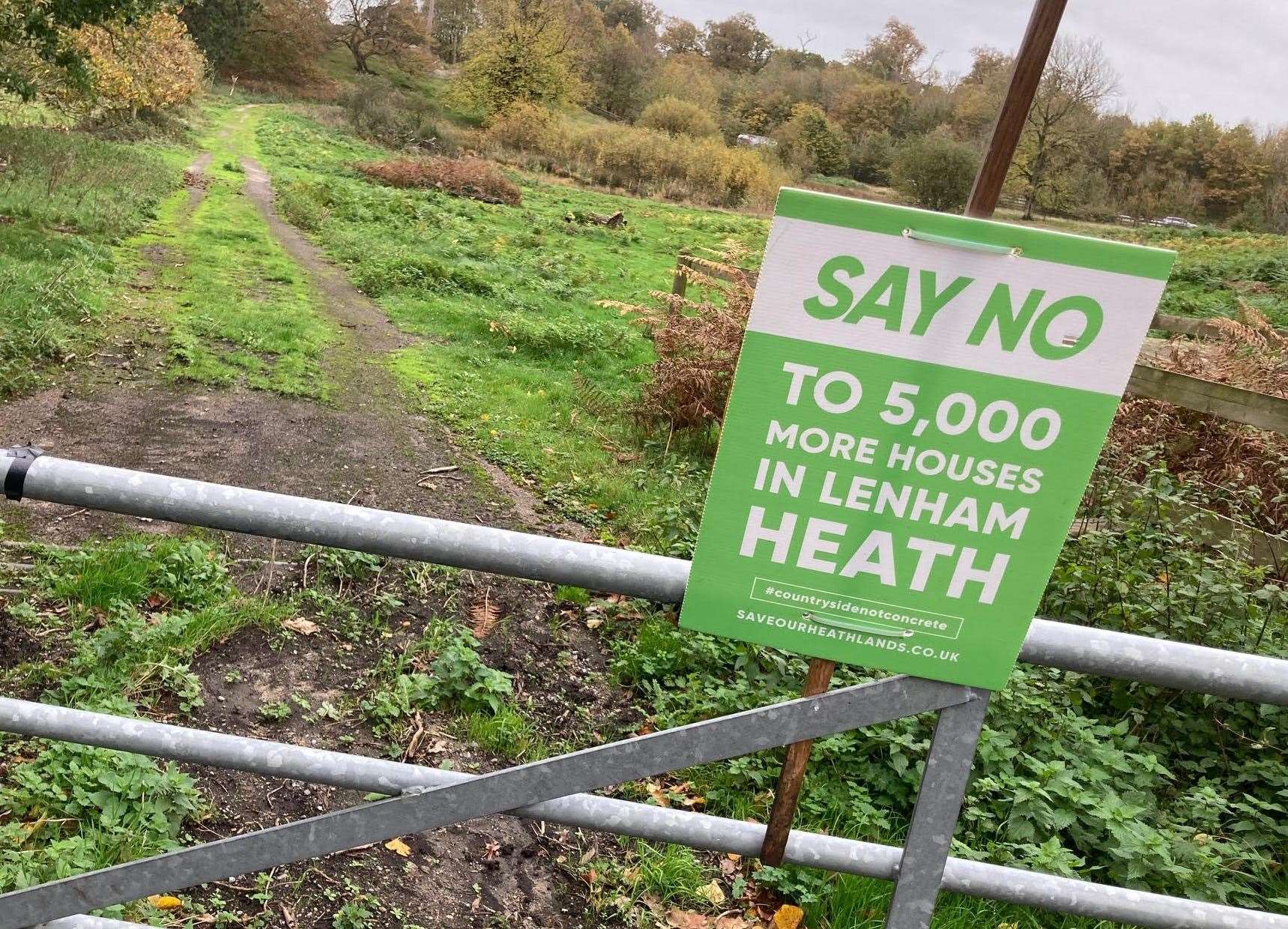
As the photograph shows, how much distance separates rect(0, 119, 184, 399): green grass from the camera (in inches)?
303

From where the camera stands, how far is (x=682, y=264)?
9.79 meters

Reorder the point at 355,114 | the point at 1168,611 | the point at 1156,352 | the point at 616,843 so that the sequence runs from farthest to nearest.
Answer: the point at 355,114, the point at 1156,352, the point at 1168,611, the point at 616,843

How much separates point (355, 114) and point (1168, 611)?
43579mm

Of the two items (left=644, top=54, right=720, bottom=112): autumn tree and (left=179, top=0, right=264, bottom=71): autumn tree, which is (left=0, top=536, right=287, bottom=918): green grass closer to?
(left=644, top=54, right=720, bottom=112): autumn tree

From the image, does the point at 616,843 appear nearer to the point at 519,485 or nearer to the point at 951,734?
the point at 951,734

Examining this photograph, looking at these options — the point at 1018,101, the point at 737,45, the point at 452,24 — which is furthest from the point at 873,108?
the point at 452,24

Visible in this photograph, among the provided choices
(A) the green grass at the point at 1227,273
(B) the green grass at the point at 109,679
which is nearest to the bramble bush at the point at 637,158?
(A) the green grass at the point at 1227,273

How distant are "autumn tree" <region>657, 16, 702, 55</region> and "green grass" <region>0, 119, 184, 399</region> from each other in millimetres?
15576

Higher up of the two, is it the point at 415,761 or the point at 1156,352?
the point at 1156,352

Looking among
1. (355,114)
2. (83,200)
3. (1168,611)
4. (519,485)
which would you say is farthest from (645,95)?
(1168,611)

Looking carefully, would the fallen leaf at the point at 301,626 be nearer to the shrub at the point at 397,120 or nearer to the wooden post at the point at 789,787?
the wooden post at the point at 789,787

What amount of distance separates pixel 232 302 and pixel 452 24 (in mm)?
51278

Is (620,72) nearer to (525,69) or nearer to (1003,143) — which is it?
(525,69)

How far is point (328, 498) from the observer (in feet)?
19.0
